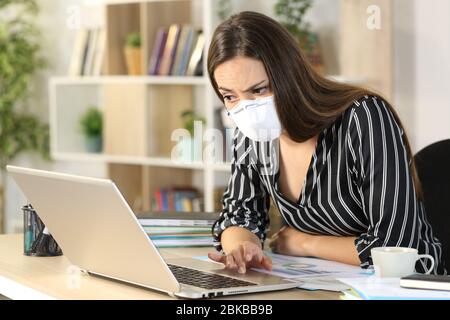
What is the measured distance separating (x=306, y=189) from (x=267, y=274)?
379 mm

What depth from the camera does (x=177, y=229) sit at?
210 cm

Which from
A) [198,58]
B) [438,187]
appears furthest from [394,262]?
[198,58]

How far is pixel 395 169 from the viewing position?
73.3 inches

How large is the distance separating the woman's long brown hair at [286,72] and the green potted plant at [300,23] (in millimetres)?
1656

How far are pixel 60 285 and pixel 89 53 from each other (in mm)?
3120

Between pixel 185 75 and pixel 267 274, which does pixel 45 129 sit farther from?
pixel 267 274

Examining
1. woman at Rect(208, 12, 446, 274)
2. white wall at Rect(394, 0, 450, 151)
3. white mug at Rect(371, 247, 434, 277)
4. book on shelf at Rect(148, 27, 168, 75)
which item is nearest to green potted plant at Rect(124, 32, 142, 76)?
book on shelf at Rect(148, 27, 168, 75)

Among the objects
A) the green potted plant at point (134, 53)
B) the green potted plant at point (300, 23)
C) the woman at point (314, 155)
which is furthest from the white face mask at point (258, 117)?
the green potted plant at point (134, 53)

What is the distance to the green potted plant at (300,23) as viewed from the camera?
361 centimetres

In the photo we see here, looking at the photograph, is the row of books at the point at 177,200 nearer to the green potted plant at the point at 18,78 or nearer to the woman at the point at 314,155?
the green potted plant at the point at 18,78

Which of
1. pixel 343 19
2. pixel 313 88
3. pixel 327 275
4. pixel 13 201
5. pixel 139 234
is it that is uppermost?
pixel 343 19

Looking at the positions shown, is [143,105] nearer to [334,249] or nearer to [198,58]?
[198,58]

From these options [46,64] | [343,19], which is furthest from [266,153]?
[46,64]
